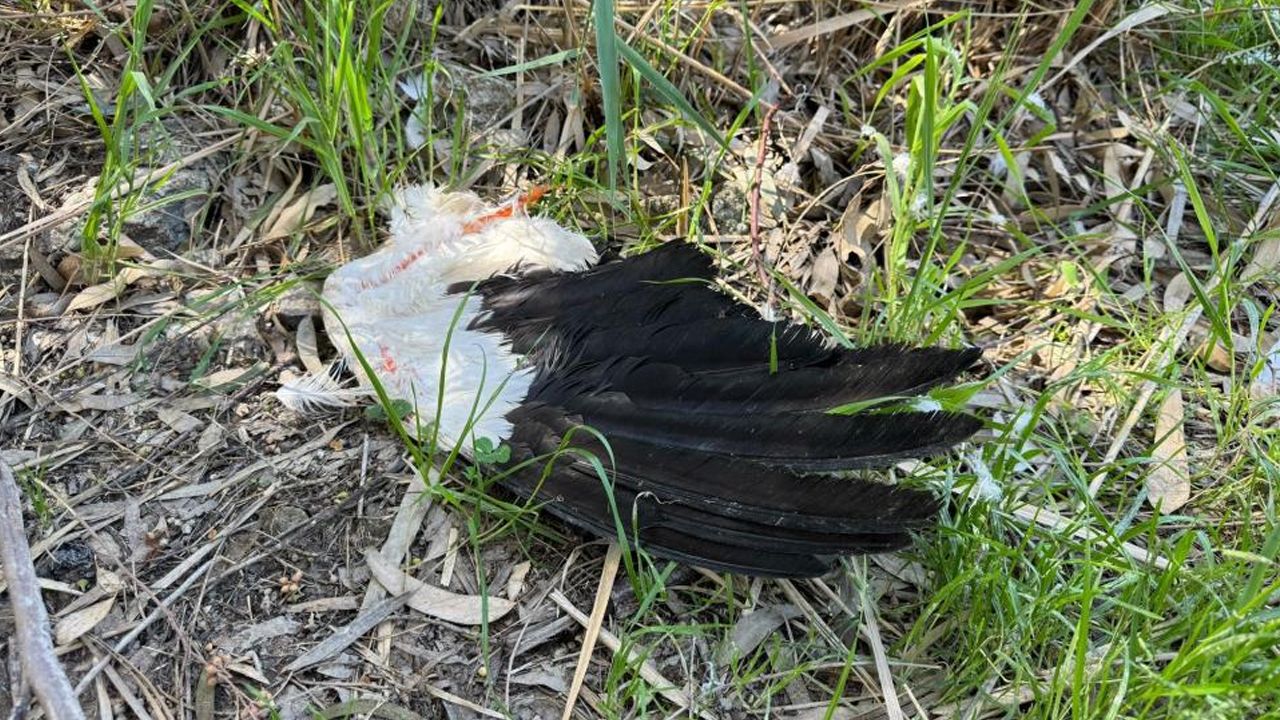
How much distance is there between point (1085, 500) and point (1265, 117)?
45.5 inches

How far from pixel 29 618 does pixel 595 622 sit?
0.75 metres

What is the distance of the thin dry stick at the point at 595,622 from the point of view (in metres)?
1.48

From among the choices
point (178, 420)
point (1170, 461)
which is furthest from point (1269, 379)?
point (178, 420)

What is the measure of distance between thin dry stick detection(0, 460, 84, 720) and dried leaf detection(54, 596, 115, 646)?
0.05 metres

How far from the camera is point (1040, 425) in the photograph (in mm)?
1910

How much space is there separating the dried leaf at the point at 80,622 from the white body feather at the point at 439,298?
517mm

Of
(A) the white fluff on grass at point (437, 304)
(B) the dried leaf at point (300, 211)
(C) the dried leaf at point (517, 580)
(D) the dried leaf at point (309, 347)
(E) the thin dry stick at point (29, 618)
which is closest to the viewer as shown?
(E) the thin dry stick at point (29, 618)


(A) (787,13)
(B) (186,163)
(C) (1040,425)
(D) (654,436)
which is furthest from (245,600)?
(A) (787,13)

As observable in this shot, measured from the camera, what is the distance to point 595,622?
154 centimetres

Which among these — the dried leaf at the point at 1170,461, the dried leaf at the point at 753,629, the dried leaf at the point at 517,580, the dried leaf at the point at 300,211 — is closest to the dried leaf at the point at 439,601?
the dried leaf at the point at 517,580

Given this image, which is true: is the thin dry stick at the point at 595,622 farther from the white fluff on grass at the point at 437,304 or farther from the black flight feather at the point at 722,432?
the white fluff on grass at the point at 437,304

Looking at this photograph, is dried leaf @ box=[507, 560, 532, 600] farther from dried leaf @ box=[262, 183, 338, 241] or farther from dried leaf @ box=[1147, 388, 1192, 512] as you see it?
dried leaf @ box=[1147, 388, 1192, 512]

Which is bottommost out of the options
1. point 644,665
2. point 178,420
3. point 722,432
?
point 644,665

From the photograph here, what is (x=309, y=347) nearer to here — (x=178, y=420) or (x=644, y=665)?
(x=178, y=420)
